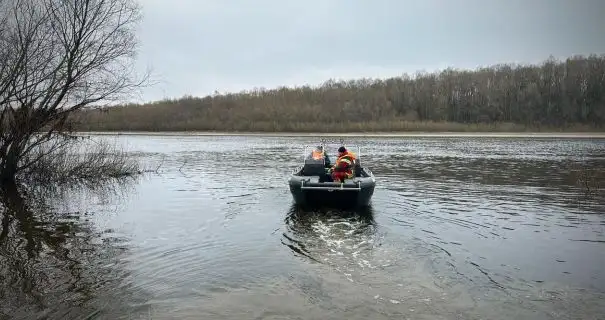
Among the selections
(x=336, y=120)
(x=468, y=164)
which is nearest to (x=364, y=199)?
(x=468, y=164)

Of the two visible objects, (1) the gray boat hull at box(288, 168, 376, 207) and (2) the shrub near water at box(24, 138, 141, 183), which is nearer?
(1) the gray boat hull at box(288, 168, 376, 207)

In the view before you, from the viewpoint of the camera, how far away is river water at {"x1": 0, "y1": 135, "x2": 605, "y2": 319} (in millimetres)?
6125

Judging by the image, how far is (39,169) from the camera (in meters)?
17.1

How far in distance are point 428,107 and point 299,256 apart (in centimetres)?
8142

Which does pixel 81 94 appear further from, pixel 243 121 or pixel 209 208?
pixel 243 121

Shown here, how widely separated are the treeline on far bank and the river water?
5761 centimetres

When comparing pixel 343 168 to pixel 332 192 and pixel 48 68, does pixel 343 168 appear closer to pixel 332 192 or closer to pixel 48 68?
pixel 332 192

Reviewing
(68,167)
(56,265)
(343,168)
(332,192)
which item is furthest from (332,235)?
(68,167)

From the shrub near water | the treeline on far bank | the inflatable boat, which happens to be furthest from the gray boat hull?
the treeline on far bank

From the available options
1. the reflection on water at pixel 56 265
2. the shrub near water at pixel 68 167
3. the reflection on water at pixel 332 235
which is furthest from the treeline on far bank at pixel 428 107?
the reflection on water at pixel 56 265

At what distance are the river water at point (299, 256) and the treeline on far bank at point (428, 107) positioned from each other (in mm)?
57612

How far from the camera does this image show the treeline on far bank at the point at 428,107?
7506 cm

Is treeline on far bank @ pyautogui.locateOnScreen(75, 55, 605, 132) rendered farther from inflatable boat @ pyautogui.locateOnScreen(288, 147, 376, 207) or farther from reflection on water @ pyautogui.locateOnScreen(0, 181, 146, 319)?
reflection on water @ pyautogui.locateOnScreen(0, 181, 146, 319)

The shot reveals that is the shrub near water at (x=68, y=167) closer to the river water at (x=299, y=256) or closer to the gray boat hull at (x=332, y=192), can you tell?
the river water at (x=299, y=256)
